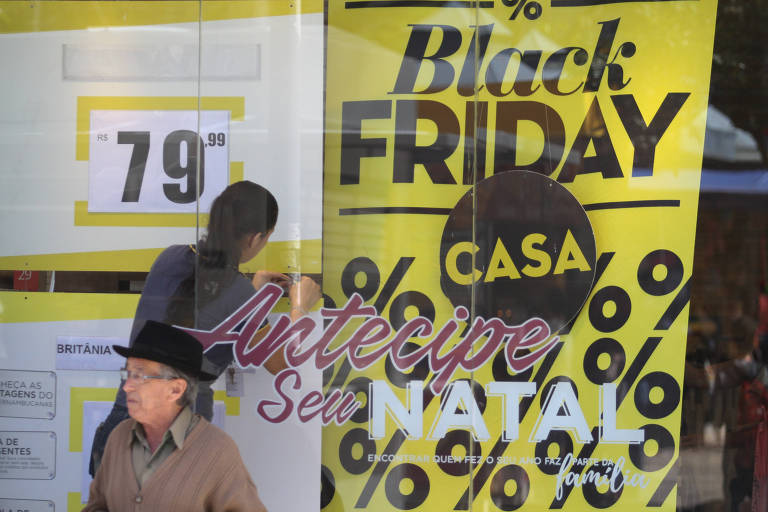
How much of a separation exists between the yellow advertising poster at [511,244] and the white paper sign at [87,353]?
0.93 meters

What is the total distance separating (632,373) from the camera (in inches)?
136

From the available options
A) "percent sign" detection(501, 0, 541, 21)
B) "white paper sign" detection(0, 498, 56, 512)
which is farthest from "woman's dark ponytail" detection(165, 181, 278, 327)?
"percent sign" detection(501, 0, 541, 21)

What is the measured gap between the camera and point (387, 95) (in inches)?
138

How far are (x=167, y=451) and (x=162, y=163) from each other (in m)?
1.21

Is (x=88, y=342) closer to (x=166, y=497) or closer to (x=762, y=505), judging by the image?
(x=166, y=497)

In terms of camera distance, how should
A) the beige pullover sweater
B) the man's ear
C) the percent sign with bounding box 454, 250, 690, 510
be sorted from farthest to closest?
the percent sign with bounding box 454, 250, 690, 510, the man's ear, the beige pullover sweater

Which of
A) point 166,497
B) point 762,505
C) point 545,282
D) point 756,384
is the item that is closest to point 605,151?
point 545,282

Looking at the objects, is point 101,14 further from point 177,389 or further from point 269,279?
point 177,389

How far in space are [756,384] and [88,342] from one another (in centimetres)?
291

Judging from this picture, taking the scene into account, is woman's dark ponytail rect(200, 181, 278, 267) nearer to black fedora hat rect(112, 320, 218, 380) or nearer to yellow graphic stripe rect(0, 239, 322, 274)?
yellow graphic stripe rect(0, 239, 322, 274)

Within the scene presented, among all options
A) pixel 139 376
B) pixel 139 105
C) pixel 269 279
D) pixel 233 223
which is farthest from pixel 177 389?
pixel 139 105

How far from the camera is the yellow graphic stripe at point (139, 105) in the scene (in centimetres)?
349

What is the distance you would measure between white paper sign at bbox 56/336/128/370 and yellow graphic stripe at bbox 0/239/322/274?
0.31 meters

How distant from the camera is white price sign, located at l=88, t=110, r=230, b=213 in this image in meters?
3.48
